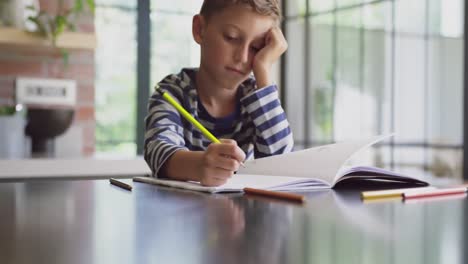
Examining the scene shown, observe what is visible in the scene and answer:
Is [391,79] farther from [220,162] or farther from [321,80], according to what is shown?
[220,162]

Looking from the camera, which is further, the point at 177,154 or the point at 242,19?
the point at 242,19

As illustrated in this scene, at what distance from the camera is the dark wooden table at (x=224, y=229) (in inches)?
13.8

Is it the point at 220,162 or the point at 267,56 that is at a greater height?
the point at 267,56

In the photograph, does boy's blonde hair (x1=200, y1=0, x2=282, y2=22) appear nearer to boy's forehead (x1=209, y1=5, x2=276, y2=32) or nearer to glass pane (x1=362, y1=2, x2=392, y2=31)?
boy's forehead (x1=209, y1=5, x2=276, y2=32)

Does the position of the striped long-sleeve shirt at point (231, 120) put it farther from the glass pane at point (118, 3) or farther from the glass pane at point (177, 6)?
the glass pane at point (177, 6)

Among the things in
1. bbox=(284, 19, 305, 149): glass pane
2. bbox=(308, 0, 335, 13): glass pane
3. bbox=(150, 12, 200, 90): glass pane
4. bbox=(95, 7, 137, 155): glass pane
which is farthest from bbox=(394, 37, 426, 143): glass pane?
Answer: bbox=(95, 7, 137, 155): glass pane

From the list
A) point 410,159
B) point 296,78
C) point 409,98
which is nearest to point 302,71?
point 296,78

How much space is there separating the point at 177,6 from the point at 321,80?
0.94 m

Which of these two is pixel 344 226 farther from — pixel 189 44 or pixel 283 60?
pixel 283 60

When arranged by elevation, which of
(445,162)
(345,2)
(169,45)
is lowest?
(445,162)

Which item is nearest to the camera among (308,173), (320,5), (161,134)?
(308,173)

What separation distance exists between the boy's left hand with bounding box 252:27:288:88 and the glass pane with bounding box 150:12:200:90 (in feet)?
5.59

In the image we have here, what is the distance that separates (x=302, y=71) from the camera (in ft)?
11.0

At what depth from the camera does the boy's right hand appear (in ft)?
2.39
